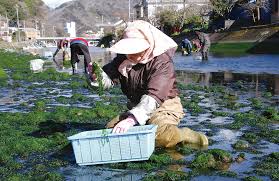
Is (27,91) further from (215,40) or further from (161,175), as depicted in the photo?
(215,40)

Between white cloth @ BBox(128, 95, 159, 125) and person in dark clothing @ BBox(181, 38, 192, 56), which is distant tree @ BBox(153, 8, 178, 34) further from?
white cloth @ BBox(128, 95, 159, 125)

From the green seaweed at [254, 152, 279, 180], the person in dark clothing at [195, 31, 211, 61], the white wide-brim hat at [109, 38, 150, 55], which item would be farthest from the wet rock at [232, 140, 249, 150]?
the person in dark clothing at [195, 31, 211, 61]

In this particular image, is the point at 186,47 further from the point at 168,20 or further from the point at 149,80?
the point at 168,20

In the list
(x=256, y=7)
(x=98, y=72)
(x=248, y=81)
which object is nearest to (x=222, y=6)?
(x=256, y=7)

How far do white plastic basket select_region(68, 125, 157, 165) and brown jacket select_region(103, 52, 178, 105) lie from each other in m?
0.54

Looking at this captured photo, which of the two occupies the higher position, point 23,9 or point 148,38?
point 23,9

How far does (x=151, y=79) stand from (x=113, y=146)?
3.54 ft

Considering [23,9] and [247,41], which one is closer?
[247,41]

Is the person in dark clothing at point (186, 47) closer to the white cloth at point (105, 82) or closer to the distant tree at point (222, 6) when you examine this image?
the distant tree at point (222, 6)

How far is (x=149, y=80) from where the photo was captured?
6.04 m

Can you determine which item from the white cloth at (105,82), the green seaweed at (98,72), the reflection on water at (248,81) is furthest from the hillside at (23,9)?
the green seaweed at (98,72)

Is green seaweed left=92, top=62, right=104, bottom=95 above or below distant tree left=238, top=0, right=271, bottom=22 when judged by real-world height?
below

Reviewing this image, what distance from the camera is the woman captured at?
19.2 feet

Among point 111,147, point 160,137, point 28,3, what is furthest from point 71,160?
point 28,3
